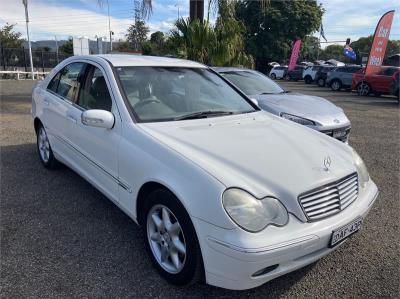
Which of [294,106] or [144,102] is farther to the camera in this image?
[294,106]

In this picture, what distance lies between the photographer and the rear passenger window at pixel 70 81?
13.1 ft

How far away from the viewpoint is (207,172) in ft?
7.48

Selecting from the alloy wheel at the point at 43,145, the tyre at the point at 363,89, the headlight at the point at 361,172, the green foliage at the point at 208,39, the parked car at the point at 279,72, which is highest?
the green foliage at the point at 208,39

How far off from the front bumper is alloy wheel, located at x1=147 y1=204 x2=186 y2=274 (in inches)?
11.6

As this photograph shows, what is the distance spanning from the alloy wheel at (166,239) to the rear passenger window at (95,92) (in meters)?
1.15

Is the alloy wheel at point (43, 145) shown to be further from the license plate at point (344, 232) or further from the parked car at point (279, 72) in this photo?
the parked car at point (279, 72)

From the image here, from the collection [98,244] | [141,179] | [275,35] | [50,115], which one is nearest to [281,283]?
[141,179]

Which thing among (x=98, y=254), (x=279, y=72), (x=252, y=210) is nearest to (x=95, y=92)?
(x=98, y=254)

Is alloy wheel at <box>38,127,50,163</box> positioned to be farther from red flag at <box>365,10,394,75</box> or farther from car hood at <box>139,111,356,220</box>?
red flag at <box>365,10,394,75</box>

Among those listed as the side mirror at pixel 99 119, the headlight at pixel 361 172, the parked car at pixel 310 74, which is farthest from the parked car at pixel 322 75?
the side mirror at pixel 99 119

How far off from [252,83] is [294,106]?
1.30 m

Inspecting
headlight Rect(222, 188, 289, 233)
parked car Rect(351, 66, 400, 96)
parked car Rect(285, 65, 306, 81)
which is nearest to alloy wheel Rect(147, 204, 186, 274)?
headlight Rect(222, 188, 289, 233)

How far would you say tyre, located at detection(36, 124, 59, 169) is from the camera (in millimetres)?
4707

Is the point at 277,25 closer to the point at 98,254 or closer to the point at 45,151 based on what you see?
the point at 45,151
